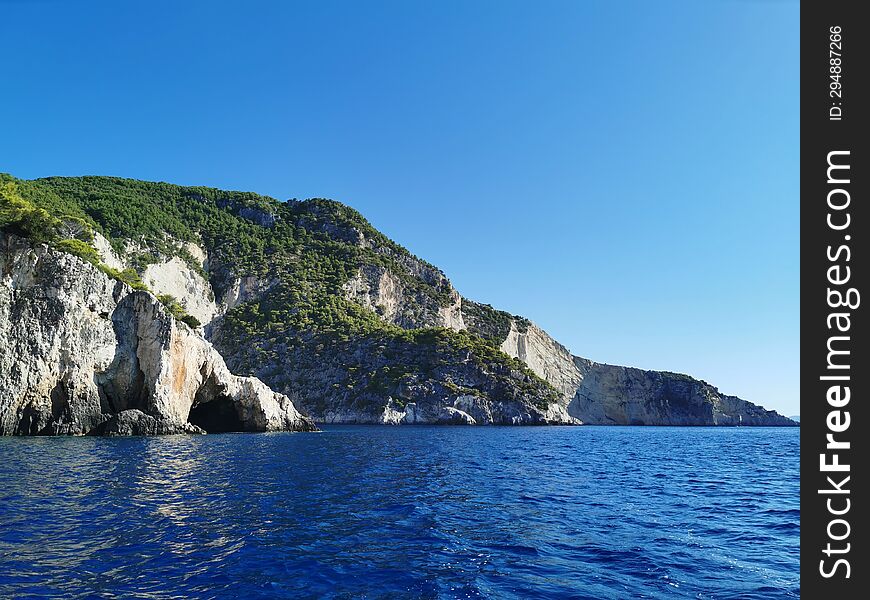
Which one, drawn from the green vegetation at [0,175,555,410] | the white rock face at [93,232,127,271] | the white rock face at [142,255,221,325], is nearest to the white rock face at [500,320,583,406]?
the green vegetation at [0,175,555,410]

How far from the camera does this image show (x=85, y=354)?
44062 millimetres

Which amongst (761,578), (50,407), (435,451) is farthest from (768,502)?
(50,407)

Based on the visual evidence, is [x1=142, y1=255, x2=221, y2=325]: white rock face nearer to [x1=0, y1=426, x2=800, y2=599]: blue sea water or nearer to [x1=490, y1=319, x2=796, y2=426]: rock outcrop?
[x1=0, y1=426, x2=800, y2=599]: blue sea water

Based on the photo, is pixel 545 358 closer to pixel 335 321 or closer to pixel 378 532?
pixel 335 321

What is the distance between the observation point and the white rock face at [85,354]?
133ft

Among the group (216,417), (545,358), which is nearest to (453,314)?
(545,358)

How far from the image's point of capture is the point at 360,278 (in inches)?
5344

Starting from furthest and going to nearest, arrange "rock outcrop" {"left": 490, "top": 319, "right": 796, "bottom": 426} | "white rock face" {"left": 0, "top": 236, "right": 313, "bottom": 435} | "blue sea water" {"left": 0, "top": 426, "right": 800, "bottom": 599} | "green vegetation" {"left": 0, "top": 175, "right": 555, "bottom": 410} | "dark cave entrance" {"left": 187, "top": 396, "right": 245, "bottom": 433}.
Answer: "rock outcrop" {"left": 490, "top": 319, "right": 796, "bottom": 426} → "green vegetation" {"left": 0, "top": 175, "right": 555, "bottom": 410} → "dark cave entrance" {"left": 187, "top": 396, "right": 245, "bottom": 433} → "white rock face" {"left": 0, "top": 236, "right": 313, "bottom": 435} → "blue sea water" {"left": 0, "top": 426, "right": 800, "bottom": 599}

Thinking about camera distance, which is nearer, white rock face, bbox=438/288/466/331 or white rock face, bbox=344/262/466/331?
white rock face, bbox=344/262/466/331

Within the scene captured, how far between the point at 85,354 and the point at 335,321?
7002 cm

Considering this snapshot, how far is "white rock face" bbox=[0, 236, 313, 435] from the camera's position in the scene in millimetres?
40594

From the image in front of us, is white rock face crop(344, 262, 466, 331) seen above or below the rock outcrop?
above

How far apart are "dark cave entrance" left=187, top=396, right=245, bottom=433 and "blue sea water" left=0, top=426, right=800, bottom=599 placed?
1277 inches

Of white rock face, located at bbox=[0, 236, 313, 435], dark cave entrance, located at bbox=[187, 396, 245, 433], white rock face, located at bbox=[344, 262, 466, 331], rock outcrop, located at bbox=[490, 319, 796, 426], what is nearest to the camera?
white rock face, located at bbox=[0, 236, 313, 435]
